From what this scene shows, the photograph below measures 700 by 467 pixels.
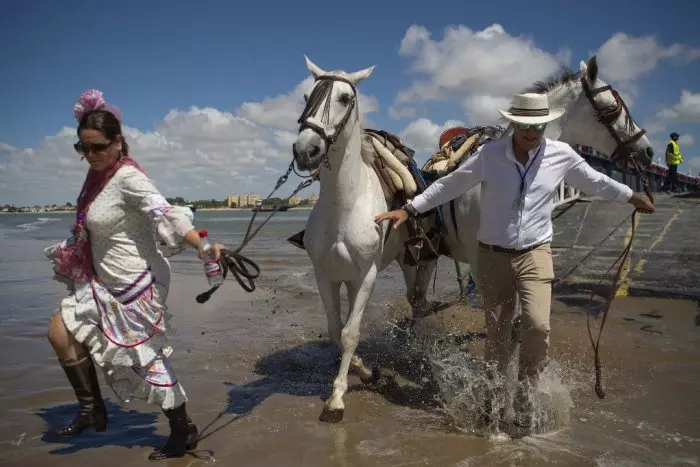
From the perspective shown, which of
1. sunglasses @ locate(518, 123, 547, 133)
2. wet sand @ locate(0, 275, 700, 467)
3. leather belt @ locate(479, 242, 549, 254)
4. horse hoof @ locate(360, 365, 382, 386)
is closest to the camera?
wet sand @ locate(0, 275, 700, 467)

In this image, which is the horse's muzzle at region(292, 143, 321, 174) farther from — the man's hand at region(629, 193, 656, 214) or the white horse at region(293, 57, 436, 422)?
the man's hand at region(629, 193, 656, 214)

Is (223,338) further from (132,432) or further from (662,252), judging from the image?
(662,252)

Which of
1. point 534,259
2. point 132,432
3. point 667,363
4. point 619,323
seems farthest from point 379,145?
point 619,323

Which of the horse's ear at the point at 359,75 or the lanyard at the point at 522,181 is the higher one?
the horse's ear at the point at 359,75

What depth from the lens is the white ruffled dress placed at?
3223 millimetres

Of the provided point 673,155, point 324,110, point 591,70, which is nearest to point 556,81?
point 591,70

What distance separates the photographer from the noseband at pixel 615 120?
17.4ft

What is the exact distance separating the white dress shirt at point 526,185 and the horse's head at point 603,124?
5.27 ft

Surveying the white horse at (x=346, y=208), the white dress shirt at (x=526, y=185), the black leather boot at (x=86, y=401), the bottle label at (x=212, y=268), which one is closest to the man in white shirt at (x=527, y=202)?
the white dress shirt at (x=526, y=185)

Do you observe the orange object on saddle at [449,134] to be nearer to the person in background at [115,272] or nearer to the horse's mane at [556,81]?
the horse's mane at [556,81]

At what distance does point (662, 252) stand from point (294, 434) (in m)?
10.4

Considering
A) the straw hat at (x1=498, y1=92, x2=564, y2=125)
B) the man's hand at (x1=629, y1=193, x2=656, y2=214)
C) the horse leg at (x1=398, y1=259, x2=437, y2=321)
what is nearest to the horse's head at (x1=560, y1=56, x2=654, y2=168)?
the man's hand at (x1=629, y1=193, x2=656, y2=214)

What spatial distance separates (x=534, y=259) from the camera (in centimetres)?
382

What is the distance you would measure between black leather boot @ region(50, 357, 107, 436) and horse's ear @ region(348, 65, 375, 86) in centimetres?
265
